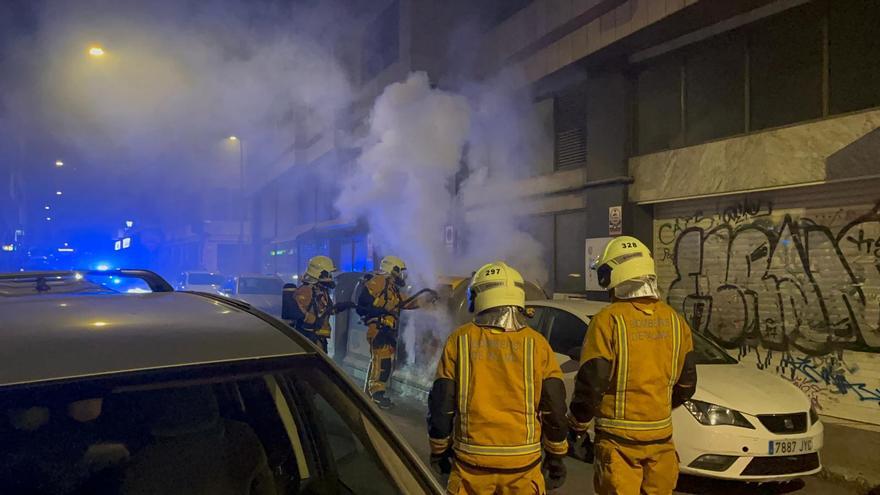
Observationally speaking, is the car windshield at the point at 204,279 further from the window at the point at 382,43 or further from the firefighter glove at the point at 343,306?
the firefighter glove at the point at 343,306

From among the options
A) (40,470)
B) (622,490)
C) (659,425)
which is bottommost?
(622,490)

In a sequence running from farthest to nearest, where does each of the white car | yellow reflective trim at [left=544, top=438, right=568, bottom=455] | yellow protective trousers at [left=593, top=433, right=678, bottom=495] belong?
the white car, yellow protective trousers at [left=593, top=433, right=678, bottom=495], yellow reflective trim at [left=544, top=438, right=568, bottom=455]

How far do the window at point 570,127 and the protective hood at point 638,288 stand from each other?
29.1ft

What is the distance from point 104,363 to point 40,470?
1.57 ft

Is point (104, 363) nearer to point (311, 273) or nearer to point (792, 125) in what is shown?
point (311, 273)

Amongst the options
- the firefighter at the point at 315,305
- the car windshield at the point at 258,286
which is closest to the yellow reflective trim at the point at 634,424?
the firefighter at the point at 315,305

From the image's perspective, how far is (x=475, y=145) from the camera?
46.1 ft

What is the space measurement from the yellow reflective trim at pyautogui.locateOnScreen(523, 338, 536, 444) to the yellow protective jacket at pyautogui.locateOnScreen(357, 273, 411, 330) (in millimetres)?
5163

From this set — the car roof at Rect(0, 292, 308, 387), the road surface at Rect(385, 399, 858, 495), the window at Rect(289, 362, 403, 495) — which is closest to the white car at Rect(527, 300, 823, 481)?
the road surface at Rect(385, 399, 858, 495)

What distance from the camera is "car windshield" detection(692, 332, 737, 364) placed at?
585cm

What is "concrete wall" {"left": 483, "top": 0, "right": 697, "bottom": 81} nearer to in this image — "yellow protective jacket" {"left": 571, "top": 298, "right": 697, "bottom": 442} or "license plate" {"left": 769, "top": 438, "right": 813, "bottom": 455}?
"license plate" {"left": 769, "top": 438, "right": 813, "bottom": 455}

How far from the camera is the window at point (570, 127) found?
1209cm

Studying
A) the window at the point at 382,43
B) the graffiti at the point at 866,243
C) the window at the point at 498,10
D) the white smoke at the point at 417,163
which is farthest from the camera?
the window at the point at 382,43

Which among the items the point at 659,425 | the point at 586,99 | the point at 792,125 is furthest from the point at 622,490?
the point at 586,99
